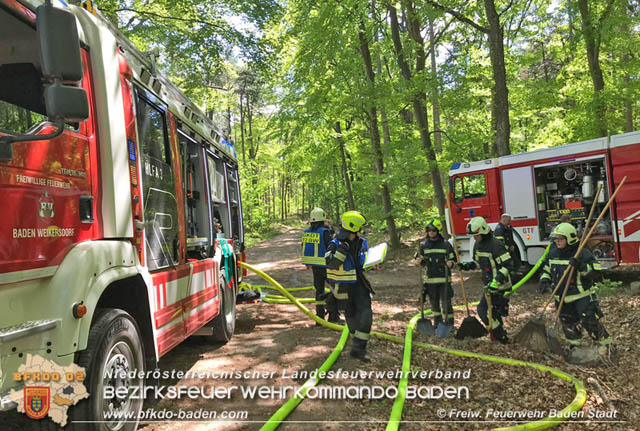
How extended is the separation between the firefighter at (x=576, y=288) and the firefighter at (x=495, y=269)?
59 cm

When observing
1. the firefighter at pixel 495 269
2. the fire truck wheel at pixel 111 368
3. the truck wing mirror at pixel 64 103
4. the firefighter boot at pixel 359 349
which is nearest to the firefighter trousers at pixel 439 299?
the firefighter at pixel 495 269

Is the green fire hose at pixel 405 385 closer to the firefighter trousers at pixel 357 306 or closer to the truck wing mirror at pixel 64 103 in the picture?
the firefighter trousers at pixel 357 306

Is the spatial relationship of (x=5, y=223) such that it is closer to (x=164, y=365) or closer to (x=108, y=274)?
(x=108, y=274)

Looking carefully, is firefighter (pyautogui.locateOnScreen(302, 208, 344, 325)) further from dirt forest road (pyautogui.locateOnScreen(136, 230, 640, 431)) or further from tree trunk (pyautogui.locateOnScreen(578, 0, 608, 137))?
tree trunk (pyautogui.locateOnScreen(578, 0, 608, 137))

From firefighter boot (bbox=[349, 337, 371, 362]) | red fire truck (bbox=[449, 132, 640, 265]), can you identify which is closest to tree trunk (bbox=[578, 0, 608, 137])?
red fire truck (bbox=[449, 132, 640, 265])

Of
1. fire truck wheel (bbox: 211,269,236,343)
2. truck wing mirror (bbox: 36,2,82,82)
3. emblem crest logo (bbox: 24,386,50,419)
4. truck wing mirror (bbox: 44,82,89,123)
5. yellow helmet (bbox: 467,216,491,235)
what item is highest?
truck wing mirror (bbox: 36,2,82,82)

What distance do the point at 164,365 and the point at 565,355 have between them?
16.2 feet

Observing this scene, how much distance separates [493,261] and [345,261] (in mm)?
2288

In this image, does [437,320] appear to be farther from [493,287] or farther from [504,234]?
[504,234]

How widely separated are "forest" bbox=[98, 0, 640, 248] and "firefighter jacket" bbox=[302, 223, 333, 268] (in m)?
6.05

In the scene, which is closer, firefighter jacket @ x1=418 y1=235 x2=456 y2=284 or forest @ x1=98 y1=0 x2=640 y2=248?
firefighter jacket @ x1=418 y1=235 x2=456 y2=284

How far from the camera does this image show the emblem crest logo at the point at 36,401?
7.28ft

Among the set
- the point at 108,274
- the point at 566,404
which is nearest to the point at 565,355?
the point at 566,404

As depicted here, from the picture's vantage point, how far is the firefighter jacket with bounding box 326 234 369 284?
5105 millimetres
